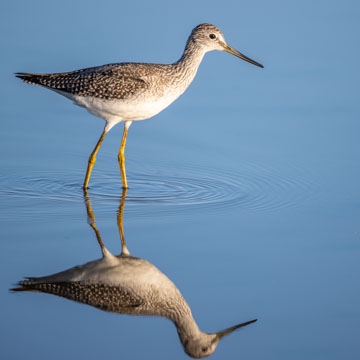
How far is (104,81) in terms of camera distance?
438 inches

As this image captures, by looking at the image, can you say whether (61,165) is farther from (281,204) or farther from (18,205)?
(281,204)

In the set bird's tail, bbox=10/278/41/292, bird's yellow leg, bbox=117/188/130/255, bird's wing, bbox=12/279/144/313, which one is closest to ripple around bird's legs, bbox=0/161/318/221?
bird's yellow leg, bbox=117/188/130/255

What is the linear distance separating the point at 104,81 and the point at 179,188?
6.24 ft

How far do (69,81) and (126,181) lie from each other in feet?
5.55

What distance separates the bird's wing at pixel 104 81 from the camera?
1093cm

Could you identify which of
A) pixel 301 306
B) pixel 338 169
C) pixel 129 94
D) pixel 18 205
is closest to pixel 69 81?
pixel 129 94

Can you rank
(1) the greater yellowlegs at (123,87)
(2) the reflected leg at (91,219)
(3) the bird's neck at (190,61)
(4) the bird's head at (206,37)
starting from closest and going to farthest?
(2) the reflected leg at (91,219), (1) the greater yellowlegs at (123,87), (3) the bird's neck at (190,61), (4) the bird's head at (206,37)

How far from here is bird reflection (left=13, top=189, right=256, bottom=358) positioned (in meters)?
6.96

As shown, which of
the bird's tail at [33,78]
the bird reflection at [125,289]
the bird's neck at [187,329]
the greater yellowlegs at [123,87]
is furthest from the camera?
the bird's tail at [33,78]

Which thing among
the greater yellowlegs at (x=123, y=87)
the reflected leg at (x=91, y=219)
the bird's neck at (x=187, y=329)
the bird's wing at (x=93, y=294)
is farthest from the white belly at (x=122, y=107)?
the bird's neck at (x=187, y=329)

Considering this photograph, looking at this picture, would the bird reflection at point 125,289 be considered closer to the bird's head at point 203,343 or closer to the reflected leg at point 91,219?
the bird's head at point 203,343

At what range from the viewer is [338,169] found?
1122 centimetres

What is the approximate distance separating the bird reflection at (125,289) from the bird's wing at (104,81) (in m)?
3.41

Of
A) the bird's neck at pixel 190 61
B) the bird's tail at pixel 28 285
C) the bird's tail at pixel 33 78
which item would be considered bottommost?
the bird's tail at pixel 28 285
